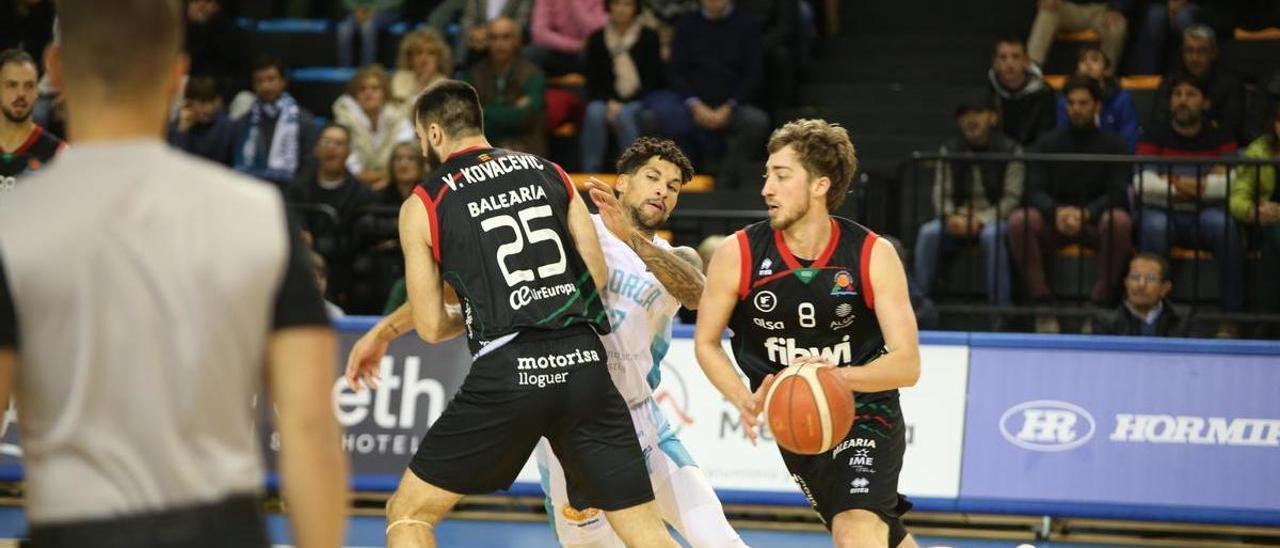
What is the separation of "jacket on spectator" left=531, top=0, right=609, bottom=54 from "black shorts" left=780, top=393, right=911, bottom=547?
26.5 feet

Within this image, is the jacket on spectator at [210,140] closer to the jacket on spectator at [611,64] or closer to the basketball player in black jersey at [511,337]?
the jacket on spectator at [611,64]

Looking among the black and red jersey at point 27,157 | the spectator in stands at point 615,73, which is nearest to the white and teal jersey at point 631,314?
the black and red jersey at point 27,157

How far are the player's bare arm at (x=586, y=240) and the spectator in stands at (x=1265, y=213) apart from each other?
6.31 metres

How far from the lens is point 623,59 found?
13016mm

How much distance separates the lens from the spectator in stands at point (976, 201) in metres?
11.2

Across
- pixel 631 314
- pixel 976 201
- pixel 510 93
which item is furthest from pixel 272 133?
pixel 631 314

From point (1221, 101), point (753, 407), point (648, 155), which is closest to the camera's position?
point (753, 407)

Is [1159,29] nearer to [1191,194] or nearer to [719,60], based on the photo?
[1191,194]

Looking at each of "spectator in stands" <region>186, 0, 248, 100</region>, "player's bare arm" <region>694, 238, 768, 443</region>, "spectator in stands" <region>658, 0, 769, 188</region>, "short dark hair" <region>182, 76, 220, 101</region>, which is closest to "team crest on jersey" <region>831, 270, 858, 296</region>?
"player's bare arm" <region>694, 238, 768, 443</region>

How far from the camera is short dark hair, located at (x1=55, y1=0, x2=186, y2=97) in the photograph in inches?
98.0

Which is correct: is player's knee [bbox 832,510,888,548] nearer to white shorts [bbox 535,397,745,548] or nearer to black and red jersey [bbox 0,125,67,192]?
white shorts [bbox 535,397,745,548]

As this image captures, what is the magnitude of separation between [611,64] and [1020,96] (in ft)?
10.4

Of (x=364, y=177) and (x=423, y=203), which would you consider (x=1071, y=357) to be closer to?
(x=423, y=203)

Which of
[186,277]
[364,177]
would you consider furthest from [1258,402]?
[186,277]
